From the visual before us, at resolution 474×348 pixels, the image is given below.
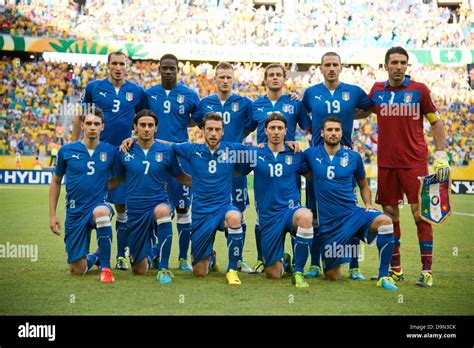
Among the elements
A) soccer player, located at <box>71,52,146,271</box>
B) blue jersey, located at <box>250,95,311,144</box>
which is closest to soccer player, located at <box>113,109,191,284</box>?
soccer player, located at <box>71,52,146,271</box>

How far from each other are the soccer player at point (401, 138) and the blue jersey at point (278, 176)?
82 centimetres

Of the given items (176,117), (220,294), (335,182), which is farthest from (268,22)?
(220,294)

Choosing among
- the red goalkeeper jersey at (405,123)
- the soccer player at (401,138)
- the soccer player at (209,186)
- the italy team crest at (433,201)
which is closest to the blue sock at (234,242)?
the soccer player at (209,186)

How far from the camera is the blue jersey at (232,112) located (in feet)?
22.9

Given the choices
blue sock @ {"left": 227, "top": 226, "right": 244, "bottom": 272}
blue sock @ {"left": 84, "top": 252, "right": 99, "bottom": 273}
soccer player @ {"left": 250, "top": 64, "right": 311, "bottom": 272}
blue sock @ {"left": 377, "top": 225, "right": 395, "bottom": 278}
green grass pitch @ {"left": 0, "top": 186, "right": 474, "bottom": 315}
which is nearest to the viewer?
green grass pitch @ {"left": 0, "top": 186, "right": 474, "bottom": 315}

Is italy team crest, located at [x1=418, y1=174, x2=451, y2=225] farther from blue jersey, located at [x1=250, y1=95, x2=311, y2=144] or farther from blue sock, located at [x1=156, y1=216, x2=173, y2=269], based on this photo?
blue sock, located at [x1=156, y1=216, x2=173, y2=269]

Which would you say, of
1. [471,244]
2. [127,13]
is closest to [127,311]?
[471,244]

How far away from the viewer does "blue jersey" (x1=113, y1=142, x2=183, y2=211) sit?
6250mm

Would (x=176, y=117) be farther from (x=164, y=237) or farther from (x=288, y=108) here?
(x=164, y=237)

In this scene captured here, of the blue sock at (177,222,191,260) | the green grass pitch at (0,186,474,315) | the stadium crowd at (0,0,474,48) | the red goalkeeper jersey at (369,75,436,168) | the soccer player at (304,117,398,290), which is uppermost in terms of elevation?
the stadium crowd at (0,0,474,48)

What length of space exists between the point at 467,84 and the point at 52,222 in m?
25.4

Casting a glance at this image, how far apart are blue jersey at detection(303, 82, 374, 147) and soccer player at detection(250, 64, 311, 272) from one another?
0.62 feet

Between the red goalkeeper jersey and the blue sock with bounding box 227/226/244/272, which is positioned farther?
the red goalkeeper jersey

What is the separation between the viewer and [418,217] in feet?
19.9
